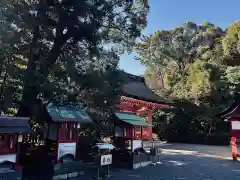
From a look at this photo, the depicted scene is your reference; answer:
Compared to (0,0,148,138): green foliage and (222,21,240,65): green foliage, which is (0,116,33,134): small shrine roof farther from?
(222,21,240,65): green foliage

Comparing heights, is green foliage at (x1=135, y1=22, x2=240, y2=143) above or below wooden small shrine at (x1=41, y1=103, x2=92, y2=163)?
above

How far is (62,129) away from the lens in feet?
23.1

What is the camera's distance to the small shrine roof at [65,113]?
6.67 meters

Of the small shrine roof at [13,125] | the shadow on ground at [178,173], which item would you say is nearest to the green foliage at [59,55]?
the small shrine roof at [13,125]

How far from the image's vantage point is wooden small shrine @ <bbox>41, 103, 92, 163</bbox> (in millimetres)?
6773

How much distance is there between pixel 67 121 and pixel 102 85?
1.67 m

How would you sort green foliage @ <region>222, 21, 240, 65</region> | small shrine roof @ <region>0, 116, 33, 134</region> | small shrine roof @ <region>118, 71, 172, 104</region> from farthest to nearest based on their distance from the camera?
green foliage @ <region>222, 21, 240, 65</region>, small shrine roof @ <region>118, 71, 172, 104</region>, small shrine roof @ <region>0, 116, 33, 134</region>

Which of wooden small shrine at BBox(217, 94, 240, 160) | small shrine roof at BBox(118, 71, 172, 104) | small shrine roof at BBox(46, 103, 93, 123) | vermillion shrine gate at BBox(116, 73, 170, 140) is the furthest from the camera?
small shrine roof at BBox(118, 71, 172, 104)

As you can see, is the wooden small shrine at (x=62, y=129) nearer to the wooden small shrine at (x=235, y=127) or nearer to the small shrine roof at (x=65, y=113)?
the small shrine roof at (x=65, y=113)

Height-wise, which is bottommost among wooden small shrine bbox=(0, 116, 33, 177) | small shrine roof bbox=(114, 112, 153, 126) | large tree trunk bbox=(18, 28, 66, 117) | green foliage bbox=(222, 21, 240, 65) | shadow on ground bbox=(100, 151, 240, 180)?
shadow on ground bbox=(100, 151, 240, 180)

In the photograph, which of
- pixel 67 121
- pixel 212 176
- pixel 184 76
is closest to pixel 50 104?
pixel 67 121

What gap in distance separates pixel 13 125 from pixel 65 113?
5.89 feet

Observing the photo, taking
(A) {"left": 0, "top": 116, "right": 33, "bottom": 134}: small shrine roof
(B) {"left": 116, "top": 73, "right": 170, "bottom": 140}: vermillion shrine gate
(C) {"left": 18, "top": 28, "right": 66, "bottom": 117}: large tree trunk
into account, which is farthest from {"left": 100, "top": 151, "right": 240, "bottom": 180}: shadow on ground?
(B) {"left": 116, "top": 73, "right": 170, "bottom": 140}: vermillion shrine gate

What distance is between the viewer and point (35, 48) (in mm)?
7590
